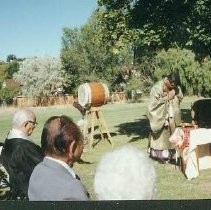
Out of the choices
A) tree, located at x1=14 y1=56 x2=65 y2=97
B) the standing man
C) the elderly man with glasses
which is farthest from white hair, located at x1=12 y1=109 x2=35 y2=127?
tree, located at x1=14 y1=56 x2=65 y2=97

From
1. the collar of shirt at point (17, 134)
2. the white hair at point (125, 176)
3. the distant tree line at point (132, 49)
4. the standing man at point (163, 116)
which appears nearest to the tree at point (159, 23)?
the distant tree line at point (132, 49)

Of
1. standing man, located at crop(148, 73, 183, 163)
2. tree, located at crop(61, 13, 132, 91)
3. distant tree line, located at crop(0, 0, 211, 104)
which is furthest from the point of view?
tree, located at crop(61, 13, 132, 91)

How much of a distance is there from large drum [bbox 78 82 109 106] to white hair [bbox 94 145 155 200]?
47.6 feet

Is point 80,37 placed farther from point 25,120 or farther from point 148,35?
point 25,120

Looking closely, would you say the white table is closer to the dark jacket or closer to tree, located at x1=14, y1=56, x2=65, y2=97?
the dark jacket

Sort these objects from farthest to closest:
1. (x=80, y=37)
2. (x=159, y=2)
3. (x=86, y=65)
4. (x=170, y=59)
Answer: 1. (x=80, y=37)
2. (x=86, y=65)
3. (x=170, y=59)
4. (x=159, y=2)

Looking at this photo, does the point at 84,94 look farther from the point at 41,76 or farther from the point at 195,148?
the point at 41,76

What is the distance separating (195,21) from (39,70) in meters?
63.6

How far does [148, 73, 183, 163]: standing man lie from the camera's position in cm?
1199

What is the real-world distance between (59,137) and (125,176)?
1.17 m

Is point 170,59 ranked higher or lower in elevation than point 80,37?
A: lower

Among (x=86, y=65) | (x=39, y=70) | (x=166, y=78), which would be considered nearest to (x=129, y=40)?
(x=166, y=78)

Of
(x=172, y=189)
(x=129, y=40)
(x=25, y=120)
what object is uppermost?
(x=129, y=40)

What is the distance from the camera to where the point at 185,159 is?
1058cm
